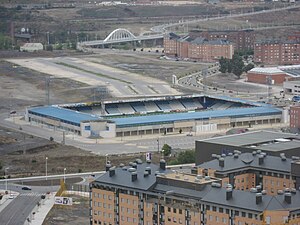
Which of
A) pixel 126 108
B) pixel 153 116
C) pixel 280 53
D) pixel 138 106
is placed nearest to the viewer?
pixel 153 116

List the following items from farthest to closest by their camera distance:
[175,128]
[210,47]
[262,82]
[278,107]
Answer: [210,47] → [262,82] → [278,107] → [175,128]

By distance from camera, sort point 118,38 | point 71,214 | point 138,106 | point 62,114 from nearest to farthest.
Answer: point 71,214
point 62,114
point 138,106
point 118,38

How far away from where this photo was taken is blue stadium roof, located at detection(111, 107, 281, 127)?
45.7 m

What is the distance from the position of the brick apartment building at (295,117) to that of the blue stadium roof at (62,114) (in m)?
7.34

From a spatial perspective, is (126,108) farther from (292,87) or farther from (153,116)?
(292,87)

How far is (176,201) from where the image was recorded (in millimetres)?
24578

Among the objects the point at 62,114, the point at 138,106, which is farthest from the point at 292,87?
the point at 62,114

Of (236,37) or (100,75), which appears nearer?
(100,75)

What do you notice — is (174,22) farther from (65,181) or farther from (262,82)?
(65,181)

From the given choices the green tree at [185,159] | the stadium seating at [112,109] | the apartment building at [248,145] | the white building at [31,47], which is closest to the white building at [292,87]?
the stadium seating at [112,109]

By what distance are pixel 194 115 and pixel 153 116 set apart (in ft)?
5.31

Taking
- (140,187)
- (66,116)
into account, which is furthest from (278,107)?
(140,187)

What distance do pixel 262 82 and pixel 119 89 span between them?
856cm

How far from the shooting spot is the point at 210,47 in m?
76.4
